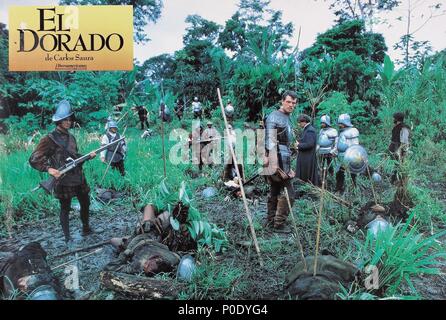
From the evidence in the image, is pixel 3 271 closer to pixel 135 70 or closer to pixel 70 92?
pixel 70 92

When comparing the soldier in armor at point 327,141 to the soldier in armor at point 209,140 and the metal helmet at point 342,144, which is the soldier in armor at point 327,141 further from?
the soldier in armor at point 209,140

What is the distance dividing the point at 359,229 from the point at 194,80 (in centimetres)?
179

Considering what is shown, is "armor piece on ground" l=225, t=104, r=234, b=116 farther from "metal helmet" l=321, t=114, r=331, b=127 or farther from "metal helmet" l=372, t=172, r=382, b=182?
"metal helmet" l=372, t=172, r=382, b=182

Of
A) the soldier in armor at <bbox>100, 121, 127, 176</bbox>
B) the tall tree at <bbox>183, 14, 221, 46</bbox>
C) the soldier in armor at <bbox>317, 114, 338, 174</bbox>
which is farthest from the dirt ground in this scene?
the tall tree at <bbox>183, 14, 221, 46</bbox>

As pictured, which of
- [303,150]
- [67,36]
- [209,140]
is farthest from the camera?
[209,140]

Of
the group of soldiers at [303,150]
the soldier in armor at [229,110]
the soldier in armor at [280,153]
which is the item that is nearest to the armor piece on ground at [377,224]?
the group of soldiers at [303,150]

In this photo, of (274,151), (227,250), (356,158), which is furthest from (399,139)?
(227,250)

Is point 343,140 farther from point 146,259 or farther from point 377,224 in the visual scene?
point 146,259

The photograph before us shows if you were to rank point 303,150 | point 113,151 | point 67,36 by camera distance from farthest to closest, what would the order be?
point 303,150 → point 113,151 → point 67,36

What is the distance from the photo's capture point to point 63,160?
7.09ft

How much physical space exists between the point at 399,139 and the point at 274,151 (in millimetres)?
991

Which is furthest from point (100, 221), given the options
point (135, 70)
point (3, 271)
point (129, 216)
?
point (135, 70)

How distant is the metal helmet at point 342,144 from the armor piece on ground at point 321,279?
1.37 m

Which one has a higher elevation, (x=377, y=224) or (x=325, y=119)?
(x=325, y=119)
